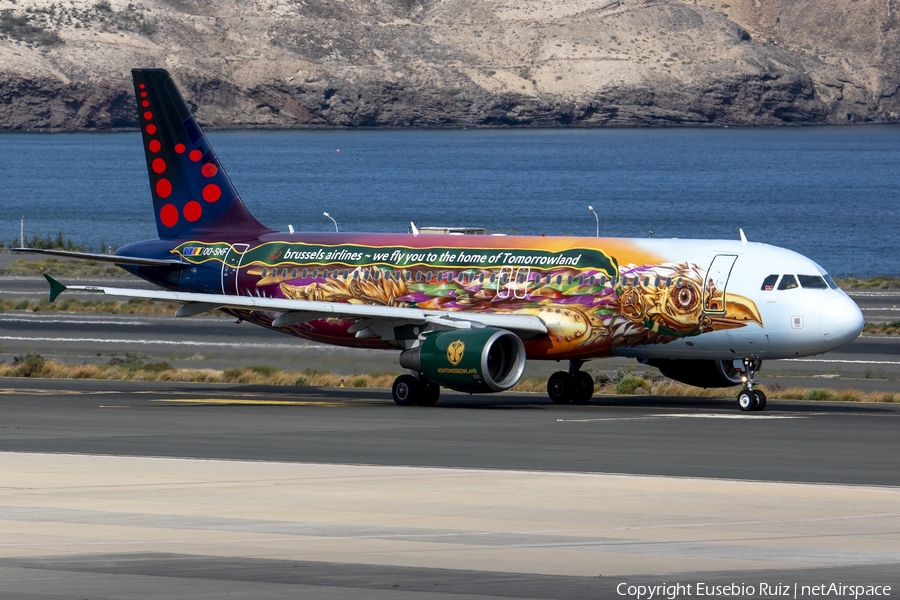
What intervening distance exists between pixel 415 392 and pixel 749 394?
7223 mm

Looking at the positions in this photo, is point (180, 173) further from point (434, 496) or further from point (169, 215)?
point (434, 496)

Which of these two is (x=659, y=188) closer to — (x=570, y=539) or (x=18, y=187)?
(x=18, y=187)

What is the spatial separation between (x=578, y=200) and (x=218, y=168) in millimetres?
135322

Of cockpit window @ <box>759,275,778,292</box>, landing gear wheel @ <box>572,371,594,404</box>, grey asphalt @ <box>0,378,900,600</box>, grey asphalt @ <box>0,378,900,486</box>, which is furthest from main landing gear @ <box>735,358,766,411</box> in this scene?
landing gear wheel @ <box>572,371,594,404</box>

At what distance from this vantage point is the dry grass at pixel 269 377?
40125 mm

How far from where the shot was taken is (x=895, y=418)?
31688 mm

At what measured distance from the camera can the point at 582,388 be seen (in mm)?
36000

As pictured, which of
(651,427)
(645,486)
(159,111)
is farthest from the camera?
(159,111)

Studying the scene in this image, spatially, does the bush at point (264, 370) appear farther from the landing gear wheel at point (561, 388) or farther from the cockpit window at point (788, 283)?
the cockpit window at point (788, 283)

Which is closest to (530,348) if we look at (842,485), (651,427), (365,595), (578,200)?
(651,427)

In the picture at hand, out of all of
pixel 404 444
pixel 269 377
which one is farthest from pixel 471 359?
pixel 269 377

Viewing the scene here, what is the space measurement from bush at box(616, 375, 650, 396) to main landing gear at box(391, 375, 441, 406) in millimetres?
6712

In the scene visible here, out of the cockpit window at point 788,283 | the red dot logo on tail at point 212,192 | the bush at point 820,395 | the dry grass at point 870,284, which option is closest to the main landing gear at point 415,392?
the cockpit window at point 788,283

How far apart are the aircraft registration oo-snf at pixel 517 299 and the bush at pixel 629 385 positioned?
400 cm
